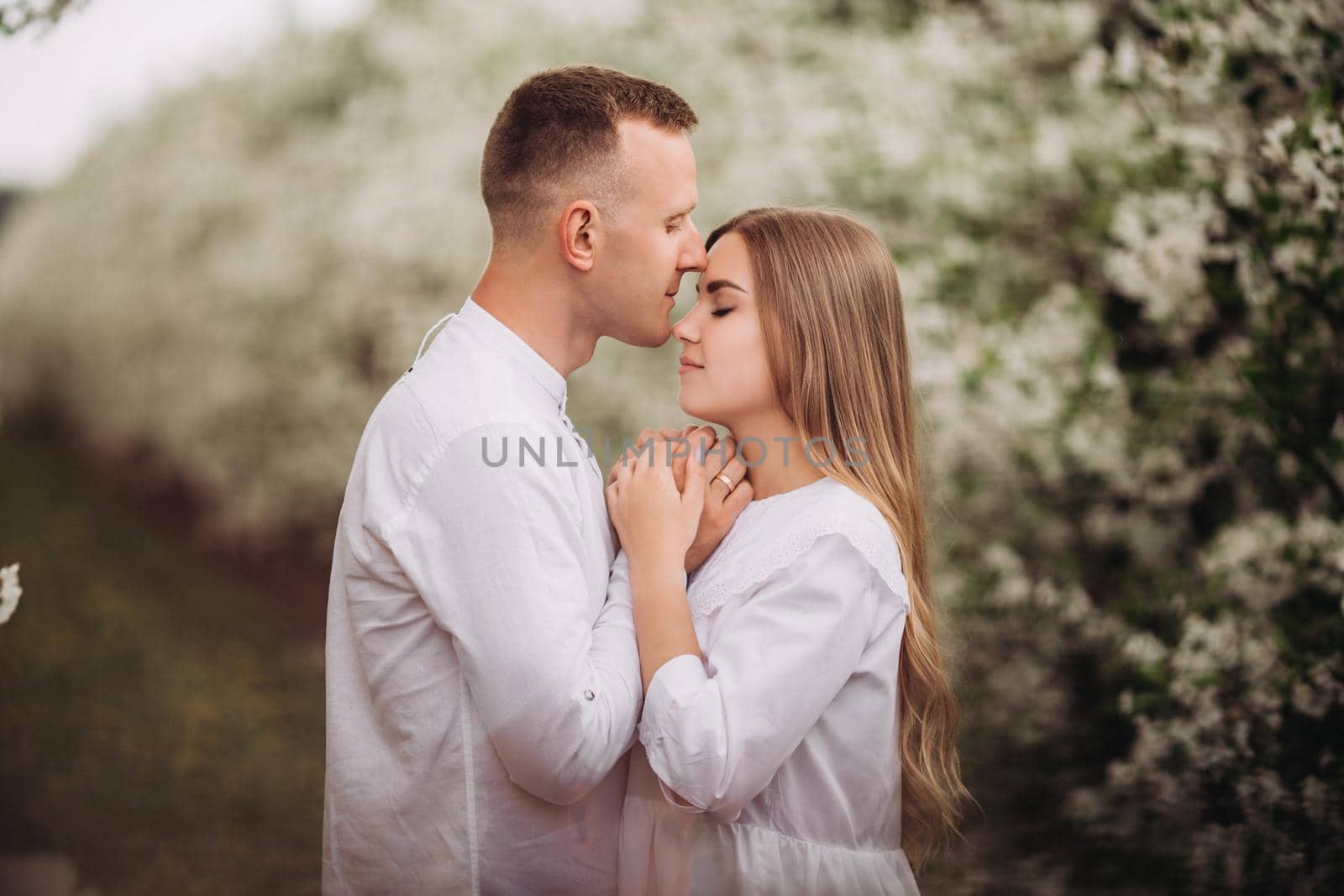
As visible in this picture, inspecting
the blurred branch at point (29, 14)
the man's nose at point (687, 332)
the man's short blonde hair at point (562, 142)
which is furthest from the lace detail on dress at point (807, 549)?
the blurred branch at point (29, 14)

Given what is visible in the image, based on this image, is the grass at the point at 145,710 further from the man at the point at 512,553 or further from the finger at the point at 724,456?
the finger at the point at 724,456

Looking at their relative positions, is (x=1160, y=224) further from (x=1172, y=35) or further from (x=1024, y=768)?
(x=1024, y=768)

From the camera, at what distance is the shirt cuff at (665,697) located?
1.83m

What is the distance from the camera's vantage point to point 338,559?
81.7 inches

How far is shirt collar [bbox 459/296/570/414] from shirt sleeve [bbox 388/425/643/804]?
22 centimetres

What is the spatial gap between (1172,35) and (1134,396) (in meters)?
1.47

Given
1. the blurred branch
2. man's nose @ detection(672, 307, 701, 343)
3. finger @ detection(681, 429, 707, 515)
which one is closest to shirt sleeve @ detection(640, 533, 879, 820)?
finger @ detection(681, 429, 707, 515)

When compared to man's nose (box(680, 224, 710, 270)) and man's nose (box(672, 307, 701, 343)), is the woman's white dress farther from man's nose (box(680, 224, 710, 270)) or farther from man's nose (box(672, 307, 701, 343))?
man's nose (box(680, 224, 710, 270))

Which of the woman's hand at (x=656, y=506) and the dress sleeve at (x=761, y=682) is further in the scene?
the woman's hand at (x=656, y=506)

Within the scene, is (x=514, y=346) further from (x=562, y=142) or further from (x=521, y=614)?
(x=521, y=614)

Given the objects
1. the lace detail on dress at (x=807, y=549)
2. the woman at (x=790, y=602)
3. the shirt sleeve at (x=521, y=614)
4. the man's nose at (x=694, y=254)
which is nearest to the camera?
the shirt sleeve at (x=521, y=614)

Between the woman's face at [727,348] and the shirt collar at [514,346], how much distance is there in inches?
10.4

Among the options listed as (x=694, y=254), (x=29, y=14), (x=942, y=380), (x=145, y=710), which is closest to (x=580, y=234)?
A: (x=694, y=254)

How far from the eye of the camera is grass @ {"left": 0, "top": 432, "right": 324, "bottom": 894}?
5391 millimetres
